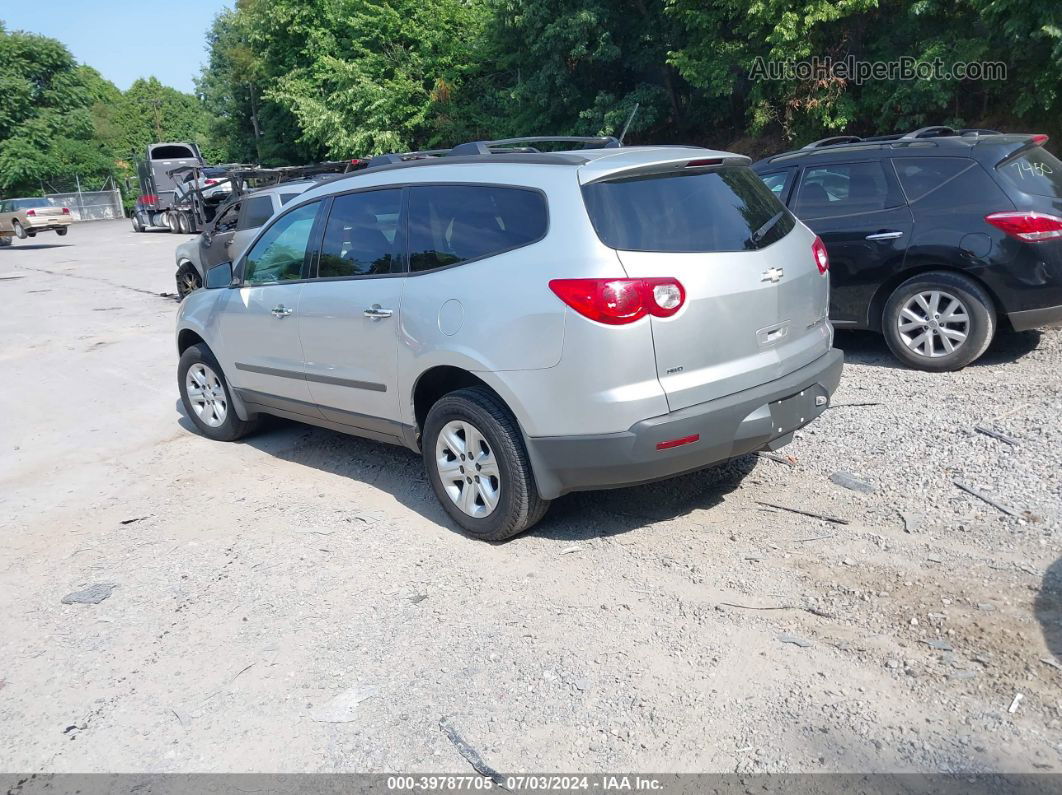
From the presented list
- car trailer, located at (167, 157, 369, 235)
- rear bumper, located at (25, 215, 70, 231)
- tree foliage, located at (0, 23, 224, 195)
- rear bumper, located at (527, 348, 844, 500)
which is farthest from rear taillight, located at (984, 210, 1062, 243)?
tree foliage, located at (0, 23, 224, 195)

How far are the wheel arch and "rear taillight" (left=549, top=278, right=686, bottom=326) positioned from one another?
373 centimetres

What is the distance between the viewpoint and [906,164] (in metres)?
7.07

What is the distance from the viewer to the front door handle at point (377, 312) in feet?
15.9

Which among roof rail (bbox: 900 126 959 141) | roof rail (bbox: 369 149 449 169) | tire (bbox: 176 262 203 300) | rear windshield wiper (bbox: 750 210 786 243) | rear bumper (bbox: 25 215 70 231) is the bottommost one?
tire (bbox: 176 262 203 300)

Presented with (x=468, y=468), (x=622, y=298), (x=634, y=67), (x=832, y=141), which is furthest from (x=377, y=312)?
(x=634, y=67)

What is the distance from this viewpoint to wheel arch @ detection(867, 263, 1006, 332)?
663cm

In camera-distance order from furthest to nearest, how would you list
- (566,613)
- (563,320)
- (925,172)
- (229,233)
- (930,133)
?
(229,233) → (930,133) → (925,172) → (563,320) → (566,613)

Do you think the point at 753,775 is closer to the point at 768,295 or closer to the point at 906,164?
the point at 768,295

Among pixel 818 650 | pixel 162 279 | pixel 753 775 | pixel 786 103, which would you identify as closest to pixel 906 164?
pixel 818 650

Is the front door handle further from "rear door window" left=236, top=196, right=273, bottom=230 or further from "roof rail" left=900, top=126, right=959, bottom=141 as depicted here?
"rear door window" left=236, top=196, right=273, bottom=230

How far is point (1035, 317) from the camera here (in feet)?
21.3

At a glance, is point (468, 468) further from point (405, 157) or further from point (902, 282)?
point (902, 282)

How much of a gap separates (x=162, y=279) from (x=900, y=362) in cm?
1493

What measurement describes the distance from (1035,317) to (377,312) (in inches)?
186
